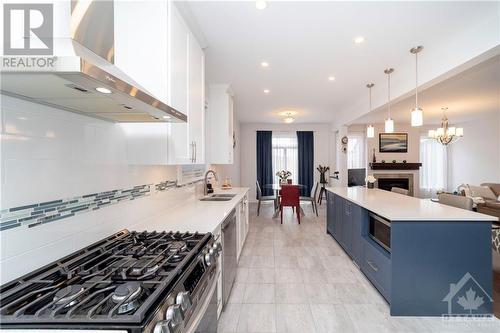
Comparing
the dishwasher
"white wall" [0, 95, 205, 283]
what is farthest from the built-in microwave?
"white wall" [0, 95, 205, 283]

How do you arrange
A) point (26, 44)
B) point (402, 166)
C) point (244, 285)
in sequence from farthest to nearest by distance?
point (402, 166) < point (244, 285) < point (26, 44)

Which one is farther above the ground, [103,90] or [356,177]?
[103,90]

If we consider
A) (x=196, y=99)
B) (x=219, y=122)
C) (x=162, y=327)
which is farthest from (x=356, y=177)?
(x=162, y=327)

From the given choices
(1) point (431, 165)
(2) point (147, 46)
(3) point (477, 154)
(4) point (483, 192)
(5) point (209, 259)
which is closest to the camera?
(5) point (209, 259)

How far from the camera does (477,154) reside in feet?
24.0

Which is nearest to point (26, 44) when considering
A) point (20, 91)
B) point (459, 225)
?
point (20, 91)

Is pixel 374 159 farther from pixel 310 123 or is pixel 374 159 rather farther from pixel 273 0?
pixel 273 0

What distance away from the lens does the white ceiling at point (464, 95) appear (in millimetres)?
3357

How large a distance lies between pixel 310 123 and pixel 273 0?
6364 mm

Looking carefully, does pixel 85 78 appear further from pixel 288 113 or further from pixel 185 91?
pixel 288 113

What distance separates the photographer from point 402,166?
Result: 7.81m

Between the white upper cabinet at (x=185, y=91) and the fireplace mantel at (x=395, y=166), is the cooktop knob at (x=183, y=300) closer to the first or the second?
the white upper cabinet at (x=185, y=91)

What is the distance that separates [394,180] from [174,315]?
29.0 feet

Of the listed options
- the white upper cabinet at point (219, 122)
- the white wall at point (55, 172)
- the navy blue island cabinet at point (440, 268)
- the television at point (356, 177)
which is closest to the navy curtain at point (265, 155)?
the television at point (356, 177)
